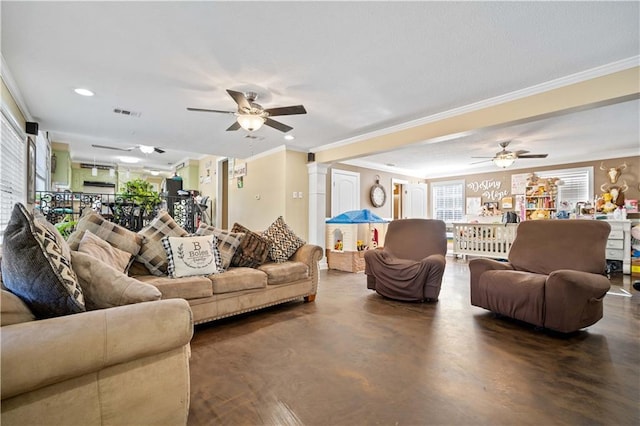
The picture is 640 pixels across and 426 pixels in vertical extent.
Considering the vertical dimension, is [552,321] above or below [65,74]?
below

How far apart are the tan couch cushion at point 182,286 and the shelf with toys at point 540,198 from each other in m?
7.70

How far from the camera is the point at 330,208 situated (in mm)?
6719

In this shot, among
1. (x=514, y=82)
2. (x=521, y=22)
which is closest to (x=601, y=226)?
(x=514, y=82)

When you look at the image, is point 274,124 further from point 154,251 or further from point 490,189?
point 490,189

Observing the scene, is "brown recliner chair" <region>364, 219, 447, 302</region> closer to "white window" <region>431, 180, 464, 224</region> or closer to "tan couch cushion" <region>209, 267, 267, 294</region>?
"tan couch cushion" <region>209, 267, 267, 294</region>

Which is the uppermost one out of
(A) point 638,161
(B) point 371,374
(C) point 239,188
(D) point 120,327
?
(A) point 638,161

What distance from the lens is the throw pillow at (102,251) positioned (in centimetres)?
209

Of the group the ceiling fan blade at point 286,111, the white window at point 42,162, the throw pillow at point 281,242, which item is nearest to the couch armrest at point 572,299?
the throw pillow at point 281,242

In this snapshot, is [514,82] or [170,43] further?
[514,82]

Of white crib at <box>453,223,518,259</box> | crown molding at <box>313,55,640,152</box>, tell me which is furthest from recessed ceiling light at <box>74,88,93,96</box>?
white crib at <box>453,223,518,259</box>

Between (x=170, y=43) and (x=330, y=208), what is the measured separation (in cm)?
475

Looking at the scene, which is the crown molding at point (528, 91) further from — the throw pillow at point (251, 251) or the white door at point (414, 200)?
the white door at point (414, 200)

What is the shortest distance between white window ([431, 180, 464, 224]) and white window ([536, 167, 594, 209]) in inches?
90.7

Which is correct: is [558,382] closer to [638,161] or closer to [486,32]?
[486,32]
